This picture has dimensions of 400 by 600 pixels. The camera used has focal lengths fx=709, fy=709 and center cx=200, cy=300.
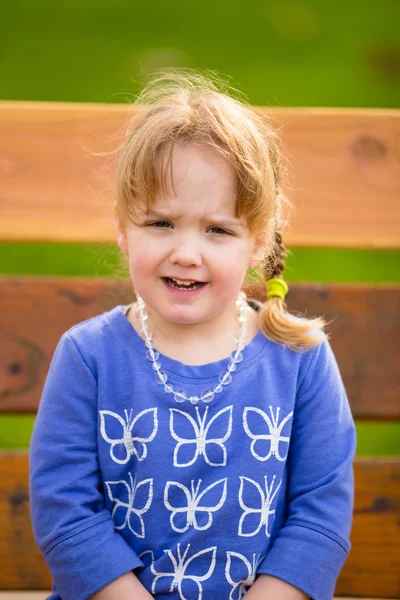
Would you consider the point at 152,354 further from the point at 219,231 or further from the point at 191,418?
the point at 219,231

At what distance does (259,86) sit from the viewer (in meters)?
3.48

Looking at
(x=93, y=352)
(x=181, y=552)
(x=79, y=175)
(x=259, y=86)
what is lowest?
(x=181, y=552)

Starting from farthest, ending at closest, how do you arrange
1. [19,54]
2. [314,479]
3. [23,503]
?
[19,54]
[23,503]
[314,479]

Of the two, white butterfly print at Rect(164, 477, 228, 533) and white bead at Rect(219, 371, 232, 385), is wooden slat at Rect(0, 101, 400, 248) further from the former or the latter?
white butterfly print at Rect(164, 477, 228, 533)

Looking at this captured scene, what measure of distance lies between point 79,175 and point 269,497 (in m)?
0.91

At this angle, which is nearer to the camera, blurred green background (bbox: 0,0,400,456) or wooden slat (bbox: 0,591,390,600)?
wooden slat (bbox: 0,591,390,600)

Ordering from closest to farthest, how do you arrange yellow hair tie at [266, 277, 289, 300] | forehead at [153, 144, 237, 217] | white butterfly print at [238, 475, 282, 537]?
forehead at [153, 144, 237, 217]
white butterfly print at [238, 475, 282, 537]
yellow hair tie at [266, 277, 289, 300]

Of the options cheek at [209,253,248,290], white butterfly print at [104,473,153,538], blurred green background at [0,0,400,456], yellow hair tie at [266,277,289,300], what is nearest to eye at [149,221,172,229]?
cheek at [209,253,248,290]

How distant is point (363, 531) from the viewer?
5.62 feet

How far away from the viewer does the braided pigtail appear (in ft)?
4.73

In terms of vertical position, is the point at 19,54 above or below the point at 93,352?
above

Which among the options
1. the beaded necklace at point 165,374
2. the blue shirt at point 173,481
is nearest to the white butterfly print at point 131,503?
the blue shirt at point 173,481

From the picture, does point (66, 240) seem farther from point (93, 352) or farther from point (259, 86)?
point (259, 86)

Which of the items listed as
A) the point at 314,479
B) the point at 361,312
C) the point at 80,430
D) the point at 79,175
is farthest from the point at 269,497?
the point at 79,175
